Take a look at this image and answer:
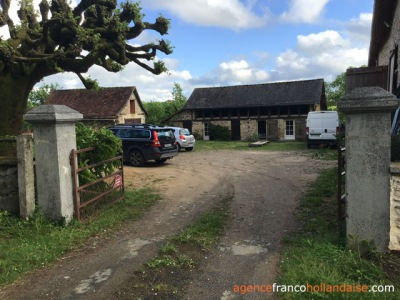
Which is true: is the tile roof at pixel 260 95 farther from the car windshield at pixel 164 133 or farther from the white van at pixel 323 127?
the car windshield at pixel 164 133

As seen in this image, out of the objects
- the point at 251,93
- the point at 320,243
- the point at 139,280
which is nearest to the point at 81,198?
the point at 139,280

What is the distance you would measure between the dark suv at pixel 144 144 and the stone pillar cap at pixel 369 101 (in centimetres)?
1079

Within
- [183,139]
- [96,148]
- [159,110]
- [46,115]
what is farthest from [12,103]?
[159,110]

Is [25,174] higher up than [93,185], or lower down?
higher up

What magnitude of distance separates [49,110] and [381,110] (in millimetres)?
5097

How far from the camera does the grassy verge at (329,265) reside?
3648mm

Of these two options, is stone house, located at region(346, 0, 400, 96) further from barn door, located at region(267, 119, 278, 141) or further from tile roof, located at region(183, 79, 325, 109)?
barn door, located at region(267, 119, 278, 141)

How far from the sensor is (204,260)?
15.3 ft

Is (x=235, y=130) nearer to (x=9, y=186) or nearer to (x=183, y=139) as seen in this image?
(x=183, y=139)

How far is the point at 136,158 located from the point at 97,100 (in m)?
23.6

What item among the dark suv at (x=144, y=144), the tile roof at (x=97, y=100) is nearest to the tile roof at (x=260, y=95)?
the tile roof at (x=97, y=100)

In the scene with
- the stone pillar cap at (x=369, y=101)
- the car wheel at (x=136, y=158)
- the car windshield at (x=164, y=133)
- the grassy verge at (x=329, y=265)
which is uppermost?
the stone pillar cap at (x=369, y=101)

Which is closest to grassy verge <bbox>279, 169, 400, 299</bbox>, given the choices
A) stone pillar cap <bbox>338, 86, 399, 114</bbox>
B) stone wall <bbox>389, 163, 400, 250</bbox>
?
stone wall <bbox>389, 163, 400, 250</bbox>

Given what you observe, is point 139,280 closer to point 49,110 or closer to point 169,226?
point 169,226
